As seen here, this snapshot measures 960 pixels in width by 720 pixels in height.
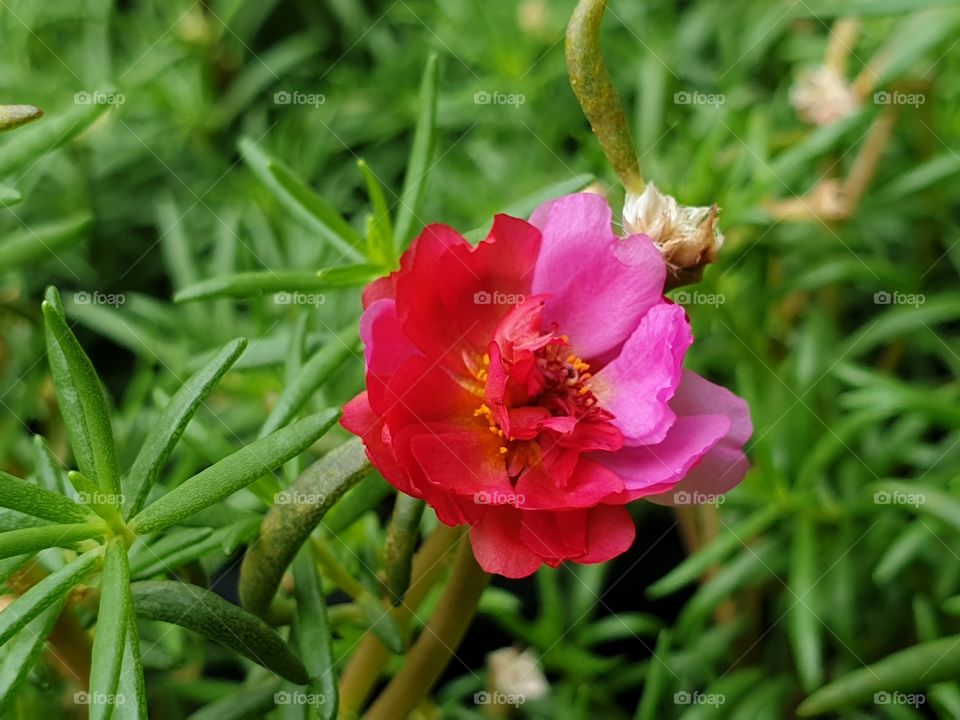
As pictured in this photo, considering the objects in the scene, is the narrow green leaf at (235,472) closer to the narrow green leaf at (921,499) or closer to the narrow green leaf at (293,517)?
the narrow green leaf at (293,517)

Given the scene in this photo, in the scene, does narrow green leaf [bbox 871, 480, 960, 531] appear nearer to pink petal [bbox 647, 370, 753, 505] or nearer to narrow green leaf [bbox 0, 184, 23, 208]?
pink petal [bbox 647, 370, 753, 505]

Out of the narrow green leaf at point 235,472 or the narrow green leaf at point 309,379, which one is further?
the narrow green leaf at point 309,379

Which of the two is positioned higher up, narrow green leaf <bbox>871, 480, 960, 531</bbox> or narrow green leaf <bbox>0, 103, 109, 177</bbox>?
narrow green leaf <bbox>0, 103, 109, 177</bbox>

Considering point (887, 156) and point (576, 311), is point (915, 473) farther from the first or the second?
point (576, 311)

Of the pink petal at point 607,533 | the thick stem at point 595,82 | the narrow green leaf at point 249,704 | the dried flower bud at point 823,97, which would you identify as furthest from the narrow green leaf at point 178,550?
the dried flower bud at point 823,97

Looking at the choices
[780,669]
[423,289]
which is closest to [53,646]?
[423,289]

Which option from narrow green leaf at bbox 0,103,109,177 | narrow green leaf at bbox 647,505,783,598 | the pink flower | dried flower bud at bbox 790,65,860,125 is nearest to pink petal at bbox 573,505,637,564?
the pink flower
